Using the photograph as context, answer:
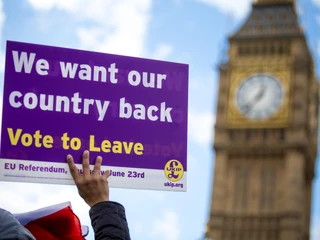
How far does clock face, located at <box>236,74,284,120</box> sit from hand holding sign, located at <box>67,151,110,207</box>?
42.9 metres

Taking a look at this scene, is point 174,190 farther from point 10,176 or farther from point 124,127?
point 10,176

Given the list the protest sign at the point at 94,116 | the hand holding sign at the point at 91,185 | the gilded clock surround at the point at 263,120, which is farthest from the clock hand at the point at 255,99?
the hand holding sign at the point at 91,185

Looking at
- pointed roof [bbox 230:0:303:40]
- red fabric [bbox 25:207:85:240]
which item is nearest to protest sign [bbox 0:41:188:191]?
red fabric [bbox 25:207:85:240]

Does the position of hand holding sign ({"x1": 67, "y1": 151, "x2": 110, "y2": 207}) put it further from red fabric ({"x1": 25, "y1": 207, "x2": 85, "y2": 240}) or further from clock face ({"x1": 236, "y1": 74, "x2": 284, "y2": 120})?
clock face ({"x1": 236, "y1": 74, "x2": 284, "y2": 120})

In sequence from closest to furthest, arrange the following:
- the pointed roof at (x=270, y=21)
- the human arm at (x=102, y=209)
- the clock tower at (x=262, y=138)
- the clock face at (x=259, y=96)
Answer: the human arm at (x=102, y=209)
the clock face at (x=259, y=96)
the clock tower at (x=262, y=138)
the pointed roof at (x=270, y=21)

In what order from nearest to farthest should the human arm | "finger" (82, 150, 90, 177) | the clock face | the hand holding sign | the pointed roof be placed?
the human arm → the hand holding sign → "finger" (82, 150, 90, 177) → the clock face → the pointed roof

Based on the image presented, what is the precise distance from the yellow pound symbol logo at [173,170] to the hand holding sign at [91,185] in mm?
389

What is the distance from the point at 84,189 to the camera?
8.55 ft

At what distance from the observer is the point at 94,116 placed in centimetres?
310

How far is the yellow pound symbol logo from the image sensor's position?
124 inches

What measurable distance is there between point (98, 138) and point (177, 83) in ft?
1.16

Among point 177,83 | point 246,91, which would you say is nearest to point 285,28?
point 246,91

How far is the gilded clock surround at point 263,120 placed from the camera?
1807 inches

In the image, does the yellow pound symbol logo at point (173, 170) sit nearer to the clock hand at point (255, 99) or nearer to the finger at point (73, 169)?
the finger at point (73, 169)
